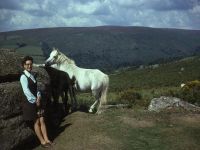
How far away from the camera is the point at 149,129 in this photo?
1605 centimetres

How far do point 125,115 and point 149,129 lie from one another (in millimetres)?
2112

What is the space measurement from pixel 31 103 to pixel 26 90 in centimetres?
55

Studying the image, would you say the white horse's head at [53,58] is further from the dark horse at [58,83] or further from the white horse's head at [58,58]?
the dark horse at [58,83]

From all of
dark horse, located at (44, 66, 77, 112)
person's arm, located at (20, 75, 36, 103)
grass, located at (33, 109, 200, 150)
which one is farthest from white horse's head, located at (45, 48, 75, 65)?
person's arm, located at (20, 75, 36, 103)

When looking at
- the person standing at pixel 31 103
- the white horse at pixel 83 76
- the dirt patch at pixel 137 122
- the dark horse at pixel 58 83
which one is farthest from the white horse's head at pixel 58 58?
the person standing at pixel 31 103

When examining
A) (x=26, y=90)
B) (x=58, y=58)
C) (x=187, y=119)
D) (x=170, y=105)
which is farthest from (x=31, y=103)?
(x=170, y=105)

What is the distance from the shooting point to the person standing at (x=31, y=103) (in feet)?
42.2

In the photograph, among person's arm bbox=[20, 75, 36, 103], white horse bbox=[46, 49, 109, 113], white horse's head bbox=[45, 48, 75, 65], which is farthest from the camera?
white horse bbox=[46, 49, 109, 113]

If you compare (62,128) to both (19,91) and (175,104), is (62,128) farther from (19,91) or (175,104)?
(175,104)

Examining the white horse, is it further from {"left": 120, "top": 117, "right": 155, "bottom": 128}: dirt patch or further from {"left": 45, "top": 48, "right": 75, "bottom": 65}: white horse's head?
{"left": 120, "top": 117, "right": 155, "bottom": 128}: dirt patch

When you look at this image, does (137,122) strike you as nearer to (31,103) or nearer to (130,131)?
(130,131)

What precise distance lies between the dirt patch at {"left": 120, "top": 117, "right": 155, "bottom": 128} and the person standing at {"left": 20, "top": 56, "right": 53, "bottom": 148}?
12.7 ft

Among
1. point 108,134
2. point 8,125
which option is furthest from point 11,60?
point 108,134

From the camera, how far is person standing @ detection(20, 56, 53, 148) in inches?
506
